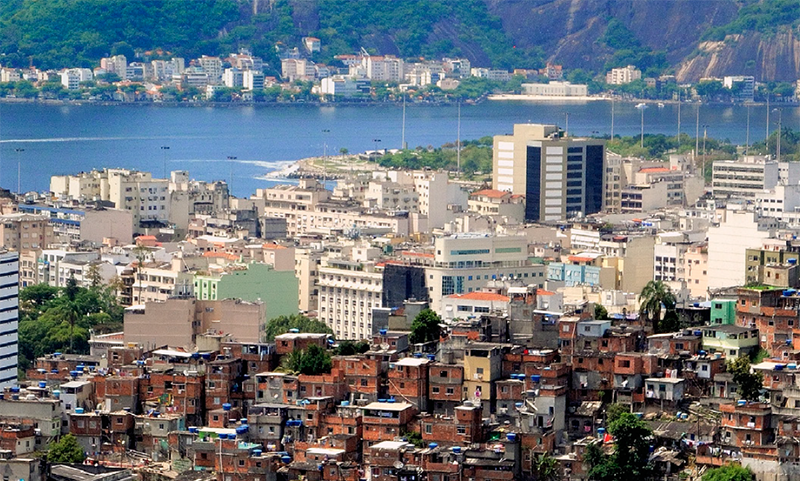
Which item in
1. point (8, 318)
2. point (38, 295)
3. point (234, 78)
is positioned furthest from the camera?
point (234, 78)

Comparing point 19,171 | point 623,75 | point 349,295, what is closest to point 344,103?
point 623,75

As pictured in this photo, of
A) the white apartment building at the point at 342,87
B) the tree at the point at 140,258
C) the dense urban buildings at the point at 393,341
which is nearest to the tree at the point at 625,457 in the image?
the dense urban buildings at the point at 393,341

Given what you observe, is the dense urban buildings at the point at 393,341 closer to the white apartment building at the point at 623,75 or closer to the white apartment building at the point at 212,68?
the white apartment building at the point at 212,68

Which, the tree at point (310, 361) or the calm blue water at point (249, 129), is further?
the calm blue water at point (249, 129)

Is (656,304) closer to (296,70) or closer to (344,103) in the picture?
(344,103)

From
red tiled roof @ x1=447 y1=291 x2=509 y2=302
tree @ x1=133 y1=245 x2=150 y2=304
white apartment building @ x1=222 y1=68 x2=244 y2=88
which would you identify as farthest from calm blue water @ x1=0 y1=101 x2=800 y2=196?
red tiled roof @ x1=447 y1=291 x2=509 y2=302

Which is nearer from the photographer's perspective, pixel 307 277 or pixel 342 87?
pixel 307 277
